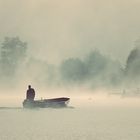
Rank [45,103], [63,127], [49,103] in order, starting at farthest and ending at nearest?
[49,103] < [45,103] < [63,127]

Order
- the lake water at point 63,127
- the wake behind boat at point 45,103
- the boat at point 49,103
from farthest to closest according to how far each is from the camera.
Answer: the boat at point 49,103, the wake behind boat at point 45,103, the lake water at point 63,127

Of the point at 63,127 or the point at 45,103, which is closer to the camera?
the point at 63,127

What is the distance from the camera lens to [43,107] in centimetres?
11681

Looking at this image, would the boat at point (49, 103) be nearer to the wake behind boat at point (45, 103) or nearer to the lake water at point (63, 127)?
the wake behind boat at point (45, 103)

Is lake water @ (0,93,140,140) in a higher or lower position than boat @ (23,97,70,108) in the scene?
lower

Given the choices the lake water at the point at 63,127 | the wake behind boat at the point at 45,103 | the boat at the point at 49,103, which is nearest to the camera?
the lake water at the point at 63,127

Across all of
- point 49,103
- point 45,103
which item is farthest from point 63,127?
point 49,103

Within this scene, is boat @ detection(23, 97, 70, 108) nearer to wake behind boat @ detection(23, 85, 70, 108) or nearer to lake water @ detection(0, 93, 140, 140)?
wake behind boat @ detection(23, 85, 70, 108)

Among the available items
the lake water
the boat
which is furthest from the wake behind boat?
the lake water

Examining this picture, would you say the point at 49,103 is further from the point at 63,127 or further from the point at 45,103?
the point at 63,127

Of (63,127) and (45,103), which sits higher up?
(45,103)

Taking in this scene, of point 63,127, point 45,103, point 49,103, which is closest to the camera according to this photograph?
point 63,127

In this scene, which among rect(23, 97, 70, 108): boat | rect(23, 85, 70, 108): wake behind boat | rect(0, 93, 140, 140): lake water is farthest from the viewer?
rect(23, 97, 70, 108): boat

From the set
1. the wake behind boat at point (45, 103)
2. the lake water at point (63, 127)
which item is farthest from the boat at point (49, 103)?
the lake water at point (63, 127)
